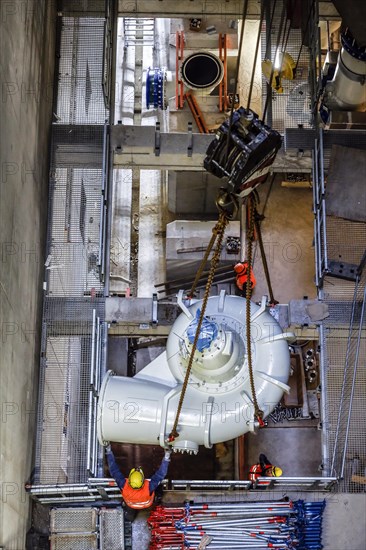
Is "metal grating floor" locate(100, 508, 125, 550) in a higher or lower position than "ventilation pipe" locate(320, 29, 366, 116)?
lower

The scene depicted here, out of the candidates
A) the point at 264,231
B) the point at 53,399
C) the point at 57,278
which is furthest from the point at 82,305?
the point at 264,231

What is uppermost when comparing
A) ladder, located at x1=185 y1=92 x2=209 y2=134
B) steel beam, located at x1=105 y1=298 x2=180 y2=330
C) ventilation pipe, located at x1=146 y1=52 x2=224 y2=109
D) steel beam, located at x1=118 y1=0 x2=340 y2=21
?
steel beam, located at x1=118 y1=0 x2=340 y2=21

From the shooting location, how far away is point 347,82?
15.4m

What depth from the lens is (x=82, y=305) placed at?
14.6 metres

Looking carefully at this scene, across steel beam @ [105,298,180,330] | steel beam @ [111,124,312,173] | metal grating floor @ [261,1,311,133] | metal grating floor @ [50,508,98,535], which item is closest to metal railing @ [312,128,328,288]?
steel beam @ [111,124,312,173]

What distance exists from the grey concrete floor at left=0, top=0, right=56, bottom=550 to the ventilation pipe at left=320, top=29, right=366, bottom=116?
18.0 feet

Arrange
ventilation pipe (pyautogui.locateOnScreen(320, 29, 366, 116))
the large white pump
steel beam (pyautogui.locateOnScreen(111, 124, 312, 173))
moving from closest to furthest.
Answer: the large white pump < ventilation pipe (pyautogui.locateOnScreen(320, 29, 366, 116)) < steel beam (pyautogui.locateOnScreen(111, 124, 312, 173))

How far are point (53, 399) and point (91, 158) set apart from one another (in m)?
4.71

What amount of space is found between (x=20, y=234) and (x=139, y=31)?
11.8m

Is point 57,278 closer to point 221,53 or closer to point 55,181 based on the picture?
point 55,181

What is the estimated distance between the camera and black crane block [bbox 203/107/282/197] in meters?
10.6

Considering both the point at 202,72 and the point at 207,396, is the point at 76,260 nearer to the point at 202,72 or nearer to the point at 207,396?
the point at 207,396

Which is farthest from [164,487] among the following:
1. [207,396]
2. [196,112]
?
[196,112]

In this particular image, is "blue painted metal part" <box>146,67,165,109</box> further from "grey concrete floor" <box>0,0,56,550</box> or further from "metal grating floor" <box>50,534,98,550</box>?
"metal grating floor" <box>50,534,98,550</box>
